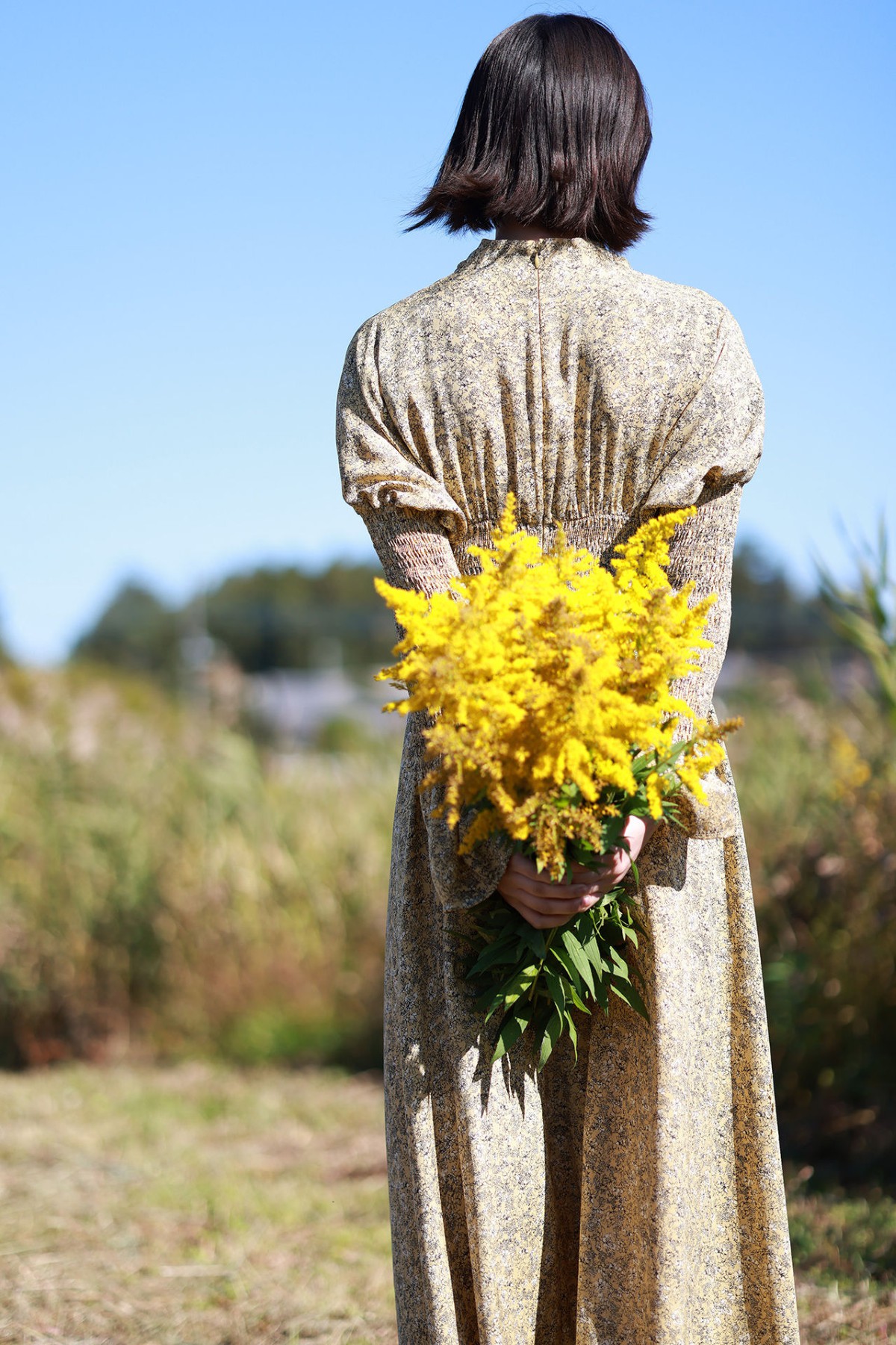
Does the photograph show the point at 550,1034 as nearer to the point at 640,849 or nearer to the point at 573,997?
the point at 573,997

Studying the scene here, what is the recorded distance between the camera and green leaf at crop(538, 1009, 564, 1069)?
1.53 m

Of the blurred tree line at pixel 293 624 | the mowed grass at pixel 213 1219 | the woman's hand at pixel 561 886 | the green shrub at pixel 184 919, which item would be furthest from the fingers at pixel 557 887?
the blurred tree line at pixel 293 624

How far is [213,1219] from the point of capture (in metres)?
3.69

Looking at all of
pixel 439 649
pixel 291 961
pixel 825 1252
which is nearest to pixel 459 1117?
pixel 439 649

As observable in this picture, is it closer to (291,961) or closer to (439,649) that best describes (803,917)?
(291,961)

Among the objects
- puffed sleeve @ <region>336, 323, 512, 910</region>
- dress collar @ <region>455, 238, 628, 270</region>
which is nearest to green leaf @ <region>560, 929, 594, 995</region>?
puffed sleeve @ <region>336, 323, 512, 910</region>

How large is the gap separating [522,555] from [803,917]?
3.29 metres

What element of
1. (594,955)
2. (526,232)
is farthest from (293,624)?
(594,955)

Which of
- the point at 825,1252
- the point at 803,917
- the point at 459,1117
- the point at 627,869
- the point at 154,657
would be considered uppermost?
the point at 154,657

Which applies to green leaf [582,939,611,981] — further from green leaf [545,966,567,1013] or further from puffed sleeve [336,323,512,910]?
puffed sleeve [336,323,512,910]

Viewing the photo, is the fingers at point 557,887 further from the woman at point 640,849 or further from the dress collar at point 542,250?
the dress collar at point 542,250

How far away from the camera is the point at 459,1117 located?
1.58 metres

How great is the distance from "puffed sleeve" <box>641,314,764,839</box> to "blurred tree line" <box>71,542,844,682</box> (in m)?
23.3

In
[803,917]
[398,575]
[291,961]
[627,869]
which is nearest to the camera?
[627,869]
